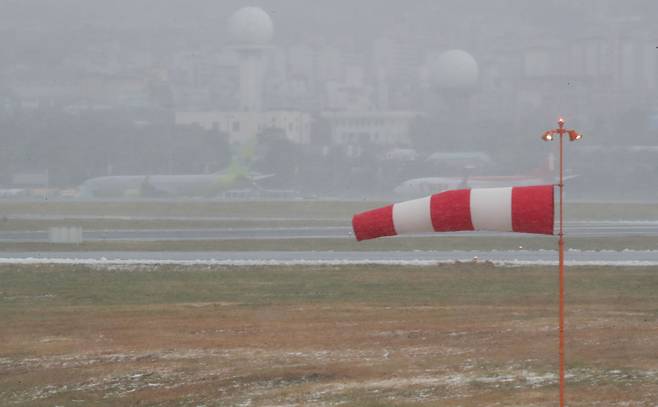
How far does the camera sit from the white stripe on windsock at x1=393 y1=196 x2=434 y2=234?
1022cm

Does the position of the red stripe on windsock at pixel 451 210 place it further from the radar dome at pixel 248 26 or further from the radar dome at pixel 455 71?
the radar dome at pixel 248 26

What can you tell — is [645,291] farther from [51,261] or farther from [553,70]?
[553,70]

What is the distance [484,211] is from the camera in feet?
33.1

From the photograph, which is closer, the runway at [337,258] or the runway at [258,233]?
the runway at [337,258]

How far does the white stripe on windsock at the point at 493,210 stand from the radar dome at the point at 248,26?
7423cm

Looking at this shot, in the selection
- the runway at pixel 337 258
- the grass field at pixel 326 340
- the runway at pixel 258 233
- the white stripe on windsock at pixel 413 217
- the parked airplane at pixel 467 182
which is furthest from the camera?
the parked airplane at pixel 467 182

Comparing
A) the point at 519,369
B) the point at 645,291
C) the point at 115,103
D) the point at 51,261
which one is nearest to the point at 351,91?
the point at 115,103

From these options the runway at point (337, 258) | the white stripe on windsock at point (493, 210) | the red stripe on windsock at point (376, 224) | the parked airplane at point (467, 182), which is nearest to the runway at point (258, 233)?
the runway at point (337, 258)

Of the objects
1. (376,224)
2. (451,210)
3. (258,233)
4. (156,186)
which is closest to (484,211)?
(451,210)

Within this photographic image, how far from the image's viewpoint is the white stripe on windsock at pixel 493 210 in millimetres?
10078

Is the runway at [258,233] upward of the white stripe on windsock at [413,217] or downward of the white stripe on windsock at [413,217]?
Answer: downward

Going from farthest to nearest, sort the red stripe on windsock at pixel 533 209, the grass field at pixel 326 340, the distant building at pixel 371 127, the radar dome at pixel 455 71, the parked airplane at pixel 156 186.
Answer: the radar dome at pixel 455 71
the distant building at pixel 371 127
the parked airplane at pixel 156 186
the grass field at pixel 326 340
the red stripe on windsock at pixel 533 209

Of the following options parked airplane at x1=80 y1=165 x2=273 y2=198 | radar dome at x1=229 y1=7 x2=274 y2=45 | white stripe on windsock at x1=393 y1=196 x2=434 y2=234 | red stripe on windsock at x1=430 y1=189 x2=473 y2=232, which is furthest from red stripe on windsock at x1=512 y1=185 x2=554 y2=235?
radar dome at x1=229 y1=7 x2=274 y2=45

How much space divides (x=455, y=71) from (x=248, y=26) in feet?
47.1
